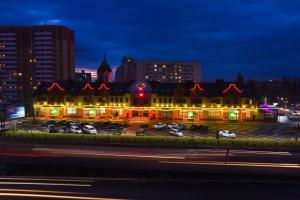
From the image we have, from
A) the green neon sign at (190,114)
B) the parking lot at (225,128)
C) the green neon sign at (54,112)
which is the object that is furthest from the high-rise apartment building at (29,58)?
the green neon sign at (190,114)

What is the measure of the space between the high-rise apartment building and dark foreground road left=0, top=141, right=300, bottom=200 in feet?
281

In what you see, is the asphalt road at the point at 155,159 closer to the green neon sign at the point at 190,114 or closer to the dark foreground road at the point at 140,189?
the dark foreground road at the point at 140,189

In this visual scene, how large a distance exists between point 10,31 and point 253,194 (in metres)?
116

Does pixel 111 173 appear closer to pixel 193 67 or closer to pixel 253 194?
pixel 253 194

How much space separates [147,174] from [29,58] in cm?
10471

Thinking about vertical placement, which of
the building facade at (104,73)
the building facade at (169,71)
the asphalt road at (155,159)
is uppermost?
the building facade at (169,71)

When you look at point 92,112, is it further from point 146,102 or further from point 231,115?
point 231,115

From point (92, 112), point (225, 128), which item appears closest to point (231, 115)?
point (225, 128)

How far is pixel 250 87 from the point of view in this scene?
68688 mm

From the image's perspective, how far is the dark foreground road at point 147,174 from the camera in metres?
21.3

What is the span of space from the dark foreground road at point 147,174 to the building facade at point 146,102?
31519mm

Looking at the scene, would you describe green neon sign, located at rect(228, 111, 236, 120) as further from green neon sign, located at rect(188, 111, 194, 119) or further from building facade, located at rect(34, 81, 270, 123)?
green neon sign, located at rect(188, 111, 194, 119)

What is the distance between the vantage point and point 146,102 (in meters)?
68.9

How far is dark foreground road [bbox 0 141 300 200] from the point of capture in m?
21.3
